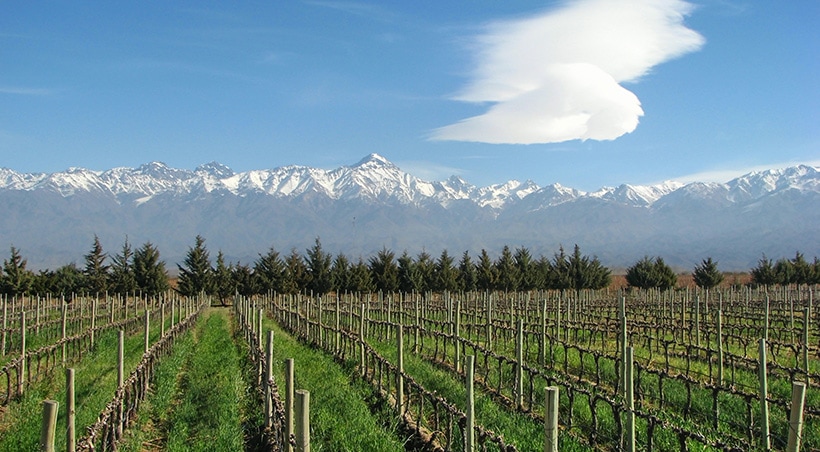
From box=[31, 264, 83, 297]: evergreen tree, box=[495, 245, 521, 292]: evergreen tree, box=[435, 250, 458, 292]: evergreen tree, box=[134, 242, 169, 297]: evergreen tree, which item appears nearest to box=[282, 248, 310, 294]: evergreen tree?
box=[134, 242, 169, 297]: evergreen tree

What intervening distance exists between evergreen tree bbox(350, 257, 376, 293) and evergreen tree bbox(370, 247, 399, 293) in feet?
2.45

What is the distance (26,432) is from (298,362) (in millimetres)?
7513

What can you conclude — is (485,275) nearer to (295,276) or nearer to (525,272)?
(525,272)

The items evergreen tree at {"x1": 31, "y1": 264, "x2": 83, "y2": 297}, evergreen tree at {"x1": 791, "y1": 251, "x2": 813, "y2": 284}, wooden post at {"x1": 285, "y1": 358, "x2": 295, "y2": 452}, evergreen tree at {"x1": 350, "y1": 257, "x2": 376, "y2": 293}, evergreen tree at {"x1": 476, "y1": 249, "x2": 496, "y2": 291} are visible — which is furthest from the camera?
evergreen tree at {"x1": 791, "y1": 251, "x2": 813, "y2": 284}

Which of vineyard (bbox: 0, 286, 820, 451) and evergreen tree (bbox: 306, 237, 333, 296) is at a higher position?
evergreen tree (bbox: 306, 237, 333, 296)

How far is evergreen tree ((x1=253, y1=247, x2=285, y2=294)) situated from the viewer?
5978 cm

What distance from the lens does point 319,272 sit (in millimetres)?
61594

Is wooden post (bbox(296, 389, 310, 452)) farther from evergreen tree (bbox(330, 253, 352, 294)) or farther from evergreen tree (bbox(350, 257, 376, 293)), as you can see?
evergreen tree (bbox(330, 253, 352, 294))

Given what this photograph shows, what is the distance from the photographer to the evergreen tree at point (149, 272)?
56.7m

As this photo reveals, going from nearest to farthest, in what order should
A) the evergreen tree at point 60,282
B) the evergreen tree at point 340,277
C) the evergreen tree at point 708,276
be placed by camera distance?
the evergreen tree at point 60,282 < the evergreen tree at point 340,277 < the evergreen tree at point 708,276

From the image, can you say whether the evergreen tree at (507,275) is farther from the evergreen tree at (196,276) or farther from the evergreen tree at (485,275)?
the evergreen tree at (196,276)

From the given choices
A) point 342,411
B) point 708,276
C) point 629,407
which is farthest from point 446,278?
point 629,407

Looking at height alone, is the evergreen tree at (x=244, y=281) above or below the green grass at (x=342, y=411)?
above

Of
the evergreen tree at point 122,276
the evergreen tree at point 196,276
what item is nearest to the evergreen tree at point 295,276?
the evergreen tree at point 196,276
